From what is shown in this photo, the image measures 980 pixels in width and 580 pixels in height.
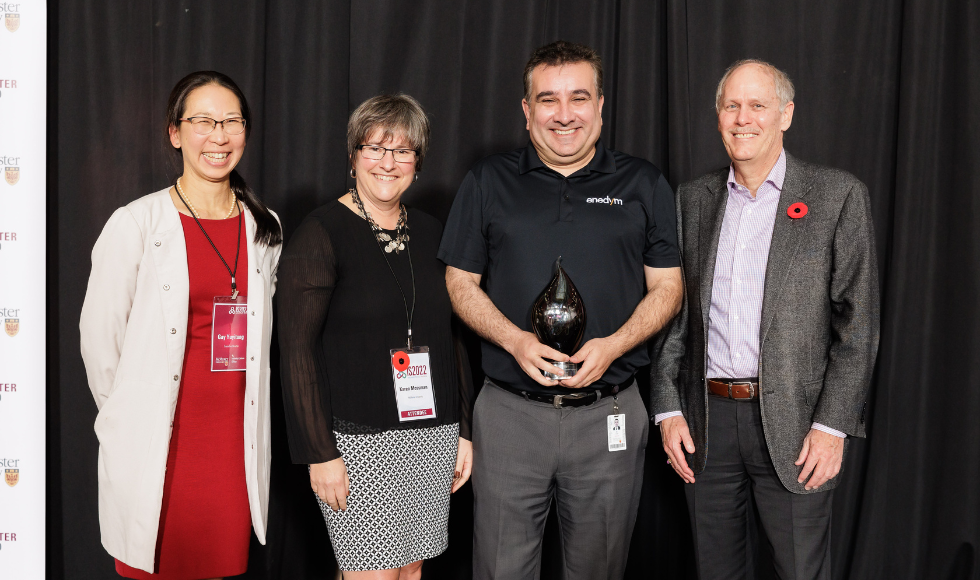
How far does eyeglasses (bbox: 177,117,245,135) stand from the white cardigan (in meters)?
0.24

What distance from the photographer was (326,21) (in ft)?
8.91

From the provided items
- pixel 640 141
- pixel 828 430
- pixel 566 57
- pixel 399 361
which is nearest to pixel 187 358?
pixel 399 361

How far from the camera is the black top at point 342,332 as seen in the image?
1.83 metres

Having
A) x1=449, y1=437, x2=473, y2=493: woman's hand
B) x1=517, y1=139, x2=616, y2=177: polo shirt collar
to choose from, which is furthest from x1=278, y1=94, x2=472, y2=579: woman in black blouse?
x1=517, y1=139, x2=616, y2=177: polo shirt collar

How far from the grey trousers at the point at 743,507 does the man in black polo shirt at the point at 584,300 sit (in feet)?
0.75

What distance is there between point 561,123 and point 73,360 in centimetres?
205

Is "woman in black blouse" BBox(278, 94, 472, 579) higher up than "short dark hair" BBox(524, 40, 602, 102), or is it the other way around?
"short dark hair" BBox(524, 40, 602, 102)

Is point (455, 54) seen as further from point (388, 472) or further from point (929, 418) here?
point (929, 418)

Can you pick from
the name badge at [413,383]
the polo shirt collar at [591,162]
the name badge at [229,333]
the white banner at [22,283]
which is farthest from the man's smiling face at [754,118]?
the white banner at [22,283]

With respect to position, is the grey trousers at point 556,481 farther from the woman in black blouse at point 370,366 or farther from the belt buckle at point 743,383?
the belt buckle at point 743,383

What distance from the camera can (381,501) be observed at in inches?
73.2

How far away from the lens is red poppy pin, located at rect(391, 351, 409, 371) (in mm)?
1902

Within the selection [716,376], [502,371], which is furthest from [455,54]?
[716,376]

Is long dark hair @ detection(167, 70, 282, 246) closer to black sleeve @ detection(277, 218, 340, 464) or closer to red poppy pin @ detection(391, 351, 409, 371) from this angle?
black sleeve @ detection(277, 218, 340, 464)
